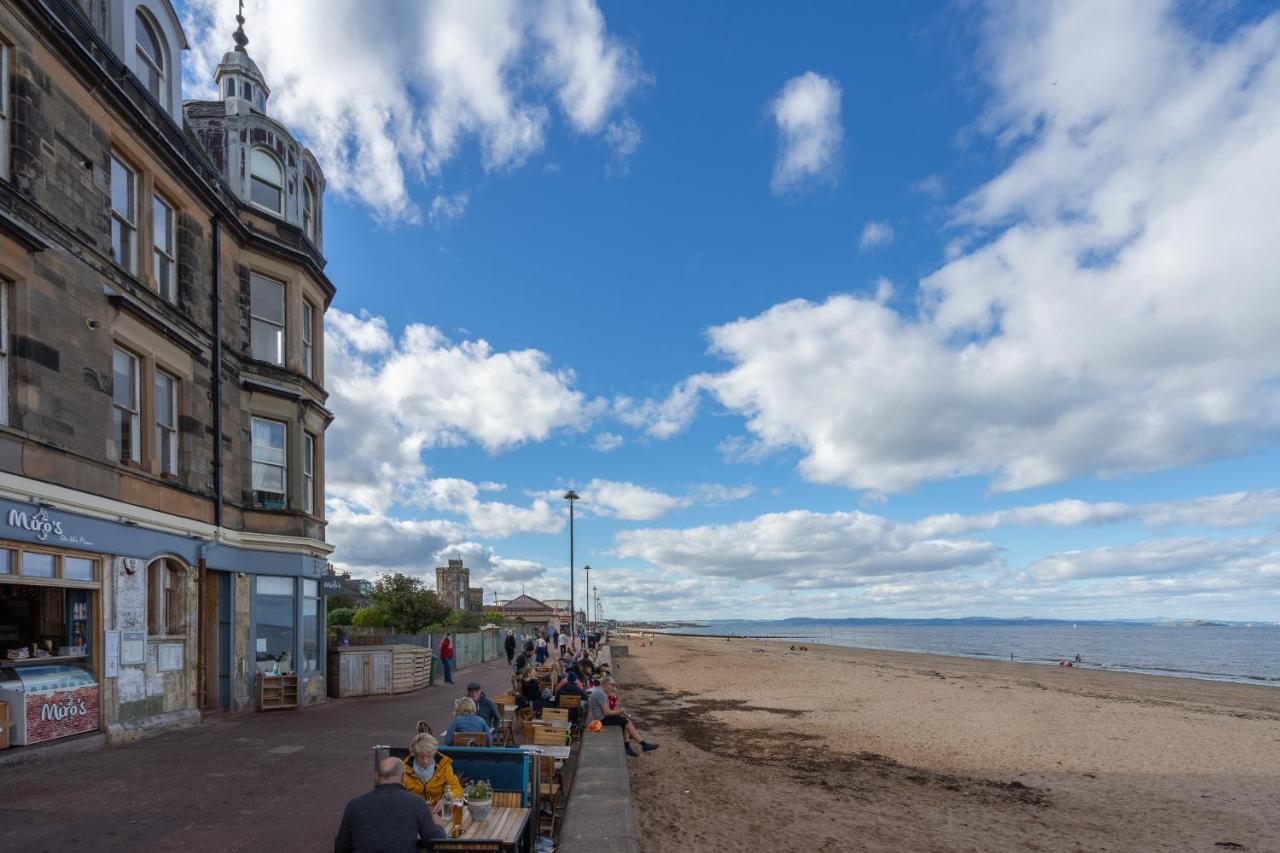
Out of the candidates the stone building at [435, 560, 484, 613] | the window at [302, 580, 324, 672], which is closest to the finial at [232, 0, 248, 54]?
the window at [302, 580, 324, 672]

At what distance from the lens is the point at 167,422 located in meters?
15.6

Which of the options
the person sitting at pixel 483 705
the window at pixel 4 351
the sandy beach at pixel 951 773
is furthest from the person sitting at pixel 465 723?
the window at pixel 4 351

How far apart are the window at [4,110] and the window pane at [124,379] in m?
3.30

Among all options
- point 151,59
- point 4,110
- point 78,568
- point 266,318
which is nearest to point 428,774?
point 78,568

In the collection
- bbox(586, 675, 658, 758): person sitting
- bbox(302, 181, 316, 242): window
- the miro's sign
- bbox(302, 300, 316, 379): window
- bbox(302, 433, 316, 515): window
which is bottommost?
bbox(586, 675, 658, 758): person sitting

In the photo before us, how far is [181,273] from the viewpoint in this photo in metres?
16.1

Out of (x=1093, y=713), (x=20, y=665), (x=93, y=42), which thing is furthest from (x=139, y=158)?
(x=1093, y=713)

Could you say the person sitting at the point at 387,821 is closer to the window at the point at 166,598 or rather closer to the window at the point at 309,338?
the window at the point at 166,598

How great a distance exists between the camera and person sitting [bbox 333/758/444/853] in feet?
16.4

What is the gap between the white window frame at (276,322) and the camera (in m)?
18.9

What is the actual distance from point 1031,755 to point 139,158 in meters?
19.9

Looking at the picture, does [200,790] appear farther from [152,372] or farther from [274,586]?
[274,586]

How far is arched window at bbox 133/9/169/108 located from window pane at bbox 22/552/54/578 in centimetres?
837

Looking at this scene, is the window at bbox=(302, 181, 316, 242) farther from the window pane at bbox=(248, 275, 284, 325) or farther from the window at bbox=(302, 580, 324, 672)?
the window at bbox=(302, 580, 324, 672)
